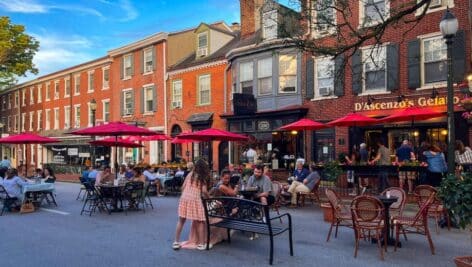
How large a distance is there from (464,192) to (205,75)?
20.2m

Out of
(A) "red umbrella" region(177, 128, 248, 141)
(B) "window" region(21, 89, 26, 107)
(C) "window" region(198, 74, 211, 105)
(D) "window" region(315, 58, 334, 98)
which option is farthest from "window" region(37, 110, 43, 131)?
(D) "window" region(315, 58, 334, 98)

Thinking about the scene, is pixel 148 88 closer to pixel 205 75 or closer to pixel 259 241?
pixel 205 75

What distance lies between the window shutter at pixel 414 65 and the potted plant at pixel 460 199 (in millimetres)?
10758

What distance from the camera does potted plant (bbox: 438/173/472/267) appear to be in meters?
5.17

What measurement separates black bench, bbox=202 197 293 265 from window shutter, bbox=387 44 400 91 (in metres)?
10.9

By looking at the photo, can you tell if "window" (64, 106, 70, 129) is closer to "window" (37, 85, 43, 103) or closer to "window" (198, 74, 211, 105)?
"window" (37, 85, 43, 103)

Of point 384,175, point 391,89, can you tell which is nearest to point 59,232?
point 384,175

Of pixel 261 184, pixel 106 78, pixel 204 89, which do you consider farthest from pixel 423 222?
pixel 106 78

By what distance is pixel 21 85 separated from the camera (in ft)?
149

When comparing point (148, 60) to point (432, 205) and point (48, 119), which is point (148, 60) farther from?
point (432, 205)

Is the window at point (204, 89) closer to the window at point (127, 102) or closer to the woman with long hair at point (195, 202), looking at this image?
the window at point (127, 102)

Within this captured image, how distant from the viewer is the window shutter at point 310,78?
18578 millimetres

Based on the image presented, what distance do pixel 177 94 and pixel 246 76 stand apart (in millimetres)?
6390

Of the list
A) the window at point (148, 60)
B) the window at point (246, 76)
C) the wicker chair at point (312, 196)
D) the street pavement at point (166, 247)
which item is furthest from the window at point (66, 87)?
the wicker chair at point (312, 196)
